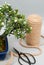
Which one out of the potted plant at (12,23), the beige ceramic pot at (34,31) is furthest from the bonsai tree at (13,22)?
the beige ceramic pot at (34,31)

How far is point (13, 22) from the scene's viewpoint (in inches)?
34.0

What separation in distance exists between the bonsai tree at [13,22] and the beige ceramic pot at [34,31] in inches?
4.7

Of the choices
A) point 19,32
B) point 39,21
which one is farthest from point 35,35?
point 19,32

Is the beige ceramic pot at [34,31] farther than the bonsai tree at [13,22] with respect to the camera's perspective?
Yes

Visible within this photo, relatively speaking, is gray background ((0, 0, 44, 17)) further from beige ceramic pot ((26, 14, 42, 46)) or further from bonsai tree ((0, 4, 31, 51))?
bonsai tree ((0, 4, 31, 51))

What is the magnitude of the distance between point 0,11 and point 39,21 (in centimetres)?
22

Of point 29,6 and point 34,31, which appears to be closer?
point 34,31

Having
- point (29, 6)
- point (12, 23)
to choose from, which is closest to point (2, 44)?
point (12, 23)

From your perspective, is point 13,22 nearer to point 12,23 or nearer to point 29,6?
point 12,23

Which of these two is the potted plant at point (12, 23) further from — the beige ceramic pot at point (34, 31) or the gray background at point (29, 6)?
the gray background at point (29, 6)

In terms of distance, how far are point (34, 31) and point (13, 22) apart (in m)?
0.19

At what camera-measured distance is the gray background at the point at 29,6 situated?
1.23m

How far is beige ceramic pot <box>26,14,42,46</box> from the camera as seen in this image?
101 cm

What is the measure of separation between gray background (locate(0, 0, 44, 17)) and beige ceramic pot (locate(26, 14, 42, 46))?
0.68 feet
